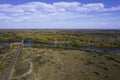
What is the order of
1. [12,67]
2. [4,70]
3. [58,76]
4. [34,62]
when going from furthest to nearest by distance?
[34,62], [12,67], [4,70], [58,76]

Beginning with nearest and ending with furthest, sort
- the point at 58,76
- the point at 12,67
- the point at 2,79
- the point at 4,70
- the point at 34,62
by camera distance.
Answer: the point at 2,79 → the point at 58,76 → the point at 4,70 → the point at 12,67 → the point at 34,62

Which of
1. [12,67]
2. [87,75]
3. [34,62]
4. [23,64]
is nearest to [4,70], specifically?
[12,67]

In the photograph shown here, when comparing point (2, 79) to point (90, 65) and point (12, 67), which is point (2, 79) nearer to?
point (12, 67)

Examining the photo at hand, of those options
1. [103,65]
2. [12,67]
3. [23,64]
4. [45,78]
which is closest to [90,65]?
[103,65]

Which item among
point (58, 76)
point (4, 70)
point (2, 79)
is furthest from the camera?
point (4, 70)

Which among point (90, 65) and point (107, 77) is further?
point (90, 65)

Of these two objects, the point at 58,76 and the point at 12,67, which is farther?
the point at 12,67

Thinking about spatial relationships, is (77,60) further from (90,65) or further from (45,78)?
(45,78)

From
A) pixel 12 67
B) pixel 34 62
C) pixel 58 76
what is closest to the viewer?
pixel 58 76
